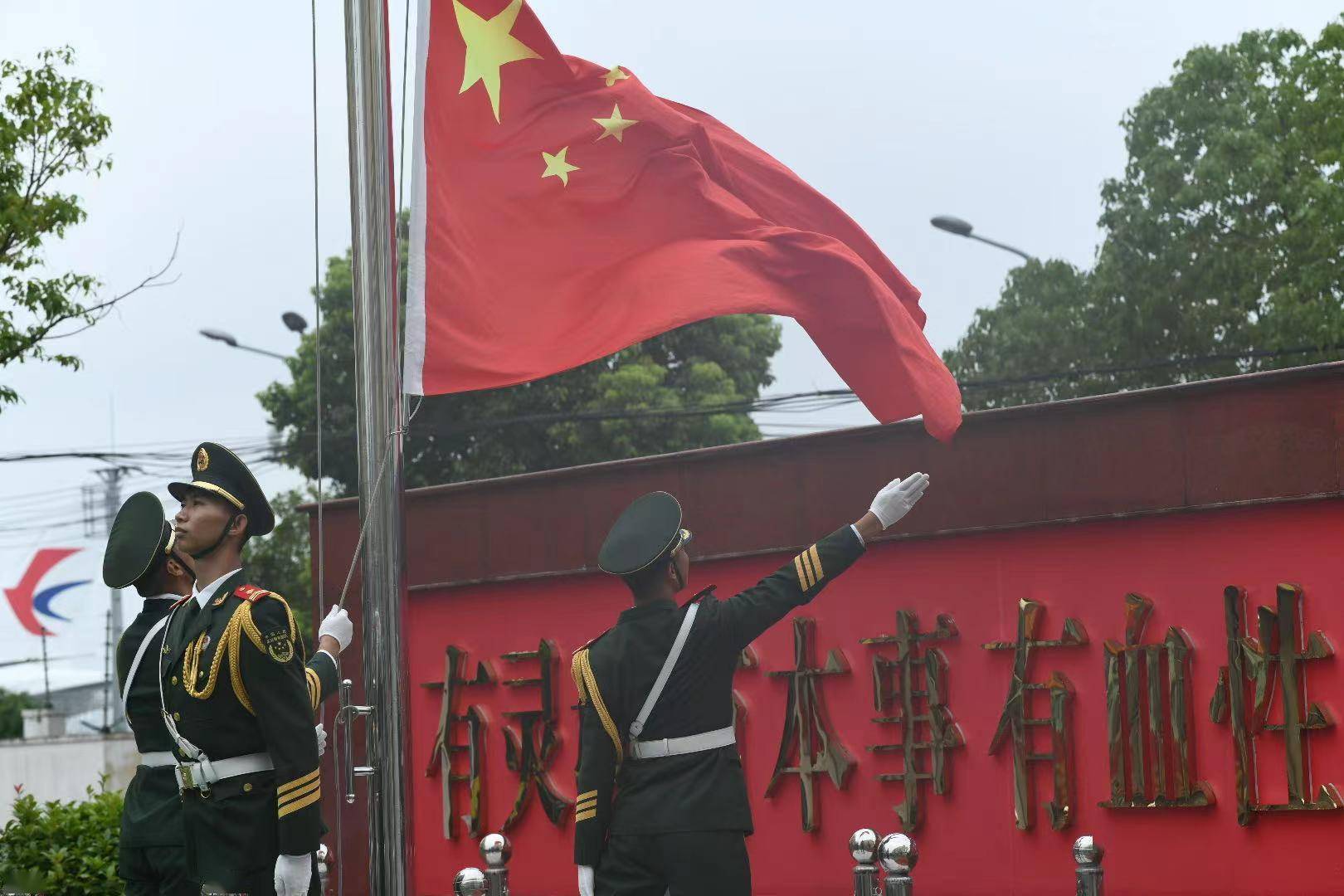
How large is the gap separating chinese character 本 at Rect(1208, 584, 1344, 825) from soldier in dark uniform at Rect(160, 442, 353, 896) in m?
3.99

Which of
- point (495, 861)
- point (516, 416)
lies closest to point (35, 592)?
point (516, 416)

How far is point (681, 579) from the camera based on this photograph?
528 cm

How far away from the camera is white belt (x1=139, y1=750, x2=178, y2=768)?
5539 mm

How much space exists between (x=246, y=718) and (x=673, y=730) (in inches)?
48.5

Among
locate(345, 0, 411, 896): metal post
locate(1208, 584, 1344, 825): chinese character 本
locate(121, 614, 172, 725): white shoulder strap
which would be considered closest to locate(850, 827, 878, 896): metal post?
locate(345, 0, 411, 896): metal post

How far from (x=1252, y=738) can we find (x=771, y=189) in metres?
3.02

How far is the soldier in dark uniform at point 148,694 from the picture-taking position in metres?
5.36

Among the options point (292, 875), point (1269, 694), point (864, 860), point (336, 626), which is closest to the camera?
point (292, 875)

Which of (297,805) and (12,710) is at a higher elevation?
(297,805)

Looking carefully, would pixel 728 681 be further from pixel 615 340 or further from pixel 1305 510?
pixel 1305 510

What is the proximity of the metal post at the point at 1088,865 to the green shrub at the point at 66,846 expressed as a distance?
202 inches

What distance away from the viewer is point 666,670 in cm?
512

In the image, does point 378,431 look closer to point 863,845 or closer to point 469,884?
point 863,845

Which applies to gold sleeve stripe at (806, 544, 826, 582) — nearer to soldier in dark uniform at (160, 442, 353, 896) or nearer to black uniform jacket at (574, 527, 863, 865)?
black uniform jacket at (574, 527, 863, 865)
